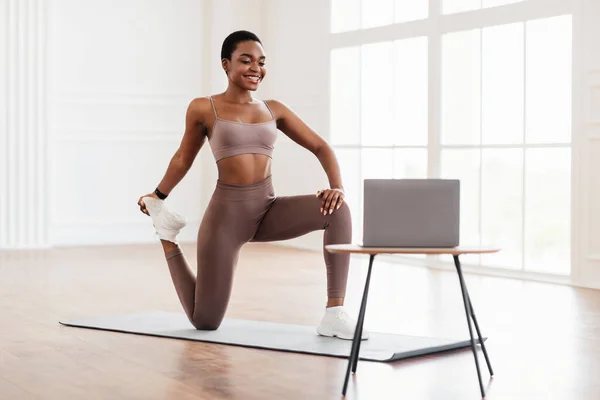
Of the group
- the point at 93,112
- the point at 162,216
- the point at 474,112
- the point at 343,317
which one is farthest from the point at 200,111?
the point at 93,112

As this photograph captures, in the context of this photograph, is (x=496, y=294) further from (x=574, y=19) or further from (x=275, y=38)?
(x=275, y=38)

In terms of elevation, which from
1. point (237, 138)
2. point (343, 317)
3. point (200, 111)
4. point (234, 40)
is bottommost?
point (343, 317)

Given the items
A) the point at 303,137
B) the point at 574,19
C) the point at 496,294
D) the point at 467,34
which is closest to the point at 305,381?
the point at 303,137

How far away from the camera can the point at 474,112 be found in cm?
611

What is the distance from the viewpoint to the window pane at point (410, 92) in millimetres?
6496

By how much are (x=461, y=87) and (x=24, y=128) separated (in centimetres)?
325

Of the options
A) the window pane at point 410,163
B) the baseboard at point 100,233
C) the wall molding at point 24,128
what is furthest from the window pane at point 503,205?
the wall molding at point 24,128

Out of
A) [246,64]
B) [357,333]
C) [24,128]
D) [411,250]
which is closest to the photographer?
[411,250]

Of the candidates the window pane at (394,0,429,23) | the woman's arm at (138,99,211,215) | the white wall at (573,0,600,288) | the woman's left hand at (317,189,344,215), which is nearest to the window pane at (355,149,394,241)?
the window pane at (394,0,429,23)

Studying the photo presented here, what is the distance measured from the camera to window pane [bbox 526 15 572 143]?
5.52m

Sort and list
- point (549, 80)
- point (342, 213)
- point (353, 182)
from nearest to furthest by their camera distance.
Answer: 1. point (342, 213)
2. point (549, 80)
3. point (353, 182)

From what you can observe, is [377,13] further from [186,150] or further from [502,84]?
[186,150]

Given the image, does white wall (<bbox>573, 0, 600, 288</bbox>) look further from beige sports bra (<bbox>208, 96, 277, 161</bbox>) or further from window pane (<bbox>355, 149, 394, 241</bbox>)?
beige sports bra (<bbox>208, 96, 277, 161</bbox>)

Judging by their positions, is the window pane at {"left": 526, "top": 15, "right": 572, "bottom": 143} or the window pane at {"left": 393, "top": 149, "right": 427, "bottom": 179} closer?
the window pane at {"left": 526, "top": 15, "right": 572, "bottom": 143}
